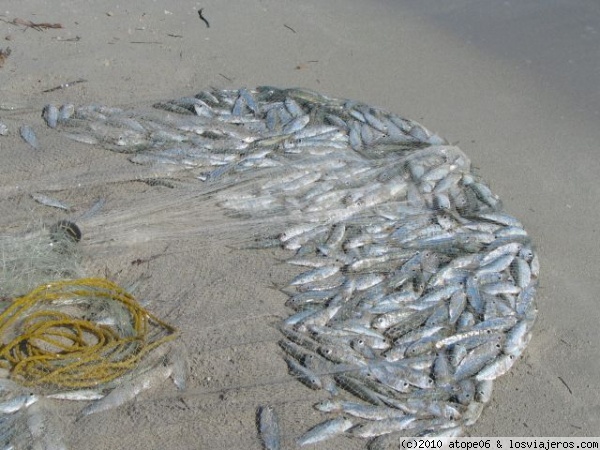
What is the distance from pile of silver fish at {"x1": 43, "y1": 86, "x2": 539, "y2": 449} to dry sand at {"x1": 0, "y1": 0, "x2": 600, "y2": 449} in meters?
0.22

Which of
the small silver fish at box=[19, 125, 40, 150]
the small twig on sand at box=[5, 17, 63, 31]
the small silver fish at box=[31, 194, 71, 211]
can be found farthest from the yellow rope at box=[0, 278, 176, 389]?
the small twig on sand at box=[5, 17, 63, 31]

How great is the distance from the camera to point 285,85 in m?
9.38

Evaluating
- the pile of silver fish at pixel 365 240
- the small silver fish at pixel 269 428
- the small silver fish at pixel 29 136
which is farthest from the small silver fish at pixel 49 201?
the small silver fish at pixel 269 428

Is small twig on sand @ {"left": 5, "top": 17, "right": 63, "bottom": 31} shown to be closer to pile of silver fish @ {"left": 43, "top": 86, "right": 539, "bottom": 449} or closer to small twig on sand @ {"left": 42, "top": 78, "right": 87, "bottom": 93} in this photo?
small twig on sand @ {"left": 42, "top": 78, "right": 87, "bottom": 93}

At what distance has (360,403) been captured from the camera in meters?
5.36

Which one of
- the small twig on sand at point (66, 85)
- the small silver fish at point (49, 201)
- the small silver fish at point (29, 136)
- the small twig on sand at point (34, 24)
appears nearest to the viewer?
the small silver fish at point (49, 201)

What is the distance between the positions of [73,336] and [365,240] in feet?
7.96

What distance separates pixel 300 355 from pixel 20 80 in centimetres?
503

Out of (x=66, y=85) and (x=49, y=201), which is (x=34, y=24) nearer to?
(x=66, y=85)

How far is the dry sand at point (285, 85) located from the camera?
5473mm

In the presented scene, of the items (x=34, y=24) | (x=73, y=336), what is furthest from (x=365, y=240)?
(x=34, y=24)

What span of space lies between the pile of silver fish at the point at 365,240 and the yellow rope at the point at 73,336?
1.02m

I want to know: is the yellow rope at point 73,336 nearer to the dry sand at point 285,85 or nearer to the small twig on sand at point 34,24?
the dry sand at point 285,85

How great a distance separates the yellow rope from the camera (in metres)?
5.26
